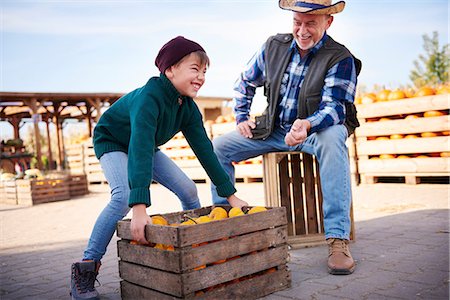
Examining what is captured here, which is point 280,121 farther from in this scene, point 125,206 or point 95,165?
point 95,165

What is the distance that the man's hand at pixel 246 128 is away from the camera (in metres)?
3.87

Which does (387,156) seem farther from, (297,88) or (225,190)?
(225,190)

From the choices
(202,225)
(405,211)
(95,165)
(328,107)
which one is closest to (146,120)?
(202,225)

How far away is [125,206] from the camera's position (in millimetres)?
2855

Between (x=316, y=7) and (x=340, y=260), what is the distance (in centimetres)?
178

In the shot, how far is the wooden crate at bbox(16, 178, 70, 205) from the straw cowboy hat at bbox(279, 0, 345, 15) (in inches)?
321

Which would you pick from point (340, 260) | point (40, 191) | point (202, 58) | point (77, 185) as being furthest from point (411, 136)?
point (77, 185)

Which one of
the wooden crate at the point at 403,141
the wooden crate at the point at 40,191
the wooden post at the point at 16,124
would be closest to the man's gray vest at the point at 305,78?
the wooden crate at the point at 403,141

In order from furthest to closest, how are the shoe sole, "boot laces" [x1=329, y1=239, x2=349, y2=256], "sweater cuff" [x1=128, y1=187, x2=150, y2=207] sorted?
"boot laces" [x1=329, y1=239, x2=349, y2=256]
the shoe sole
"sweater cuff" [x1=128, y1=187, x2=150, y2=207]

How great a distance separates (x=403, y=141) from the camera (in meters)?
7.86

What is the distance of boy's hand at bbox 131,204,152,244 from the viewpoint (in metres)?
2.50

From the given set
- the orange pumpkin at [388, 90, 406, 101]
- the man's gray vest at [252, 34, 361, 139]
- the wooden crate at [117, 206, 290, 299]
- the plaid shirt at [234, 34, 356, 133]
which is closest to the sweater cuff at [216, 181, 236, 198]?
the wooden crate at [117, 206, 290, 299]

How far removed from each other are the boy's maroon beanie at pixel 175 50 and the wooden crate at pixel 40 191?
26.7 ft

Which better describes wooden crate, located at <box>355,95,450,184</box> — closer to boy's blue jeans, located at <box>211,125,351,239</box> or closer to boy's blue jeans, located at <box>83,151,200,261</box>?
boy's blue jeans, located at <box>211,125,351,239</box>
